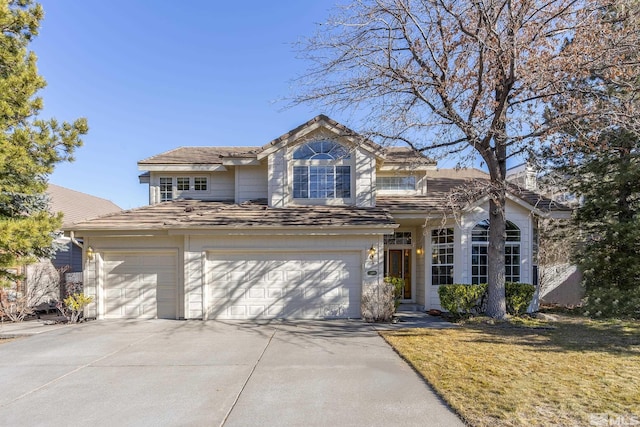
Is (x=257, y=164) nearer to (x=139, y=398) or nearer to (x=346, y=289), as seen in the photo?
(x=346, y=289)

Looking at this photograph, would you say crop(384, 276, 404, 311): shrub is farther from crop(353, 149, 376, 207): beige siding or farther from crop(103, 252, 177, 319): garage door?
crop(103, 252, 177, 319): garage door

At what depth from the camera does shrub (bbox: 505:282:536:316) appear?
11.1 meters

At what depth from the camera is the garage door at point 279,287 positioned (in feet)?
34.9

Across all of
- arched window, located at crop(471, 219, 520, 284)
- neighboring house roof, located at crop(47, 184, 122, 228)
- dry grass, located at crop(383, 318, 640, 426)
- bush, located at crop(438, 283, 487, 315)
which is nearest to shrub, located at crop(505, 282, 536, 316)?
arched window, located at crop(471, 219, 520, 284)

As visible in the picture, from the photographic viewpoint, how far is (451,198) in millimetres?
9797

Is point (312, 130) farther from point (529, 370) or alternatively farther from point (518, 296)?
point (529, 370)

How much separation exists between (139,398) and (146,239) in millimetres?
6757

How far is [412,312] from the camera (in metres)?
12.1

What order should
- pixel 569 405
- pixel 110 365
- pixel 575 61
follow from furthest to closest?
pixel 575 61 < pixel 110 365 < pixel 569 405

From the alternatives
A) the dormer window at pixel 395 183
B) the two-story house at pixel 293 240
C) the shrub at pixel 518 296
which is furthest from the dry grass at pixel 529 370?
the dormer window at pixel 395 183

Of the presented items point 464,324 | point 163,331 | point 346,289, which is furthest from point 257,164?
point 464,324

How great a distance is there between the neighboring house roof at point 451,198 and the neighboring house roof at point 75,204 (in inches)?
548

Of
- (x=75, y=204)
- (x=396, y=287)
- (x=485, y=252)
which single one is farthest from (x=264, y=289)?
(x=75, y=204)

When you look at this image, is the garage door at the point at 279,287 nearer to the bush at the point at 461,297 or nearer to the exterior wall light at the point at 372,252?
the exterior wall light at the point at 372,252
